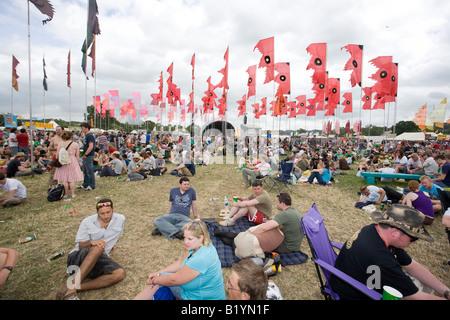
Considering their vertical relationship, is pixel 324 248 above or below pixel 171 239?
above

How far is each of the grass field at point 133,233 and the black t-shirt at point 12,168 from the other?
2.24 ft

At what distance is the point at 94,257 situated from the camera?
9.33ft

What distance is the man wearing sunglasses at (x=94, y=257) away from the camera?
276 centimetres

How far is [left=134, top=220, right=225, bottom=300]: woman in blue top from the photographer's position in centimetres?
198

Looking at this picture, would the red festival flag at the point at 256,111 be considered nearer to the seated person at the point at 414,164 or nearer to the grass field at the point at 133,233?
the seated person at the point at 414,164

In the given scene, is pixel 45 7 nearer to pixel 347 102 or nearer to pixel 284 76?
pixel 284 76

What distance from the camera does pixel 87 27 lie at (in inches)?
414

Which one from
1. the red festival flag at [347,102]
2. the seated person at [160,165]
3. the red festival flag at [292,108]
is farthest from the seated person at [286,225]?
the red festival flag at [292,108]

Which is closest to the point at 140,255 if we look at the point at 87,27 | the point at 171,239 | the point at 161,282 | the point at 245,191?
the point at 171,239

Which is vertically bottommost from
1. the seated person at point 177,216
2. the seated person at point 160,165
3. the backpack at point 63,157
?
the seated person at point 177,216

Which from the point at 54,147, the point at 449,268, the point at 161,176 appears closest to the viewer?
the point at 449,268

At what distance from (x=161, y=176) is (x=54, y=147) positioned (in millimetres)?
4346

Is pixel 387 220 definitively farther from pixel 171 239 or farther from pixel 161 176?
pixel 161 176
